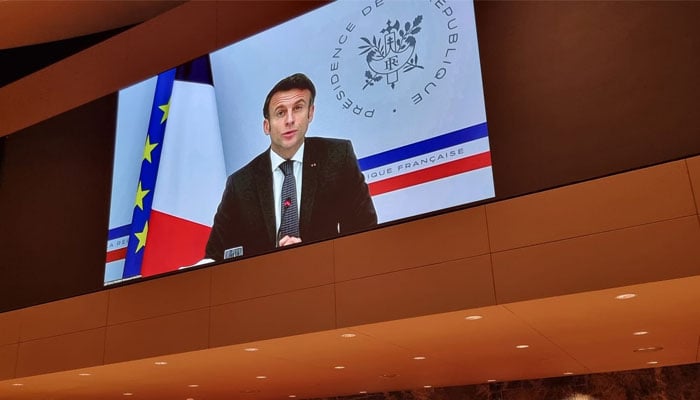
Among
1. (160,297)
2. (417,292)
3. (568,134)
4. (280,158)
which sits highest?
(280,158)

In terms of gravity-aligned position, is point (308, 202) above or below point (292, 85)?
below

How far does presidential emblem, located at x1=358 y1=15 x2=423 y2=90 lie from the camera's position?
6.83 meters

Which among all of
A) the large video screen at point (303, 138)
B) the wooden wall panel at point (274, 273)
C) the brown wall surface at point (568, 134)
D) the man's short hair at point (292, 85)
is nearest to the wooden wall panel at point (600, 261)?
the brown wall surface at point (568, 134)

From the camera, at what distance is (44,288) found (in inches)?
366

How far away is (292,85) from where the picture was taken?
299 inches

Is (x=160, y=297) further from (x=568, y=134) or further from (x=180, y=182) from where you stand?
(x=568, y=134)

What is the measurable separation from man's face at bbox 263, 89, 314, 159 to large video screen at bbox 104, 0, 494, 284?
0.01 metres

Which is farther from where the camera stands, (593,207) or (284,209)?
(284,209)

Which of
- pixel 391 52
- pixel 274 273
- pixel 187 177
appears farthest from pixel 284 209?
pixel 391 52

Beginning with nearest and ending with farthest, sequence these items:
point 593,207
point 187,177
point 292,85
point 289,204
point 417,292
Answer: point 593,207 < point 417,292 < point 289,204 < point 292,85 < point 187,177

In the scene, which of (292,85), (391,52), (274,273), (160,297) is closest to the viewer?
(274,273)

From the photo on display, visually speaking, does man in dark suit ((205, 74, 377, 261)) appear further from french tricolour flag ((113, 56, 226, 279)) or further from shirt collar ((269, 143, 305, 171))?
french tricolour flag ((113, 56, 226, 279))

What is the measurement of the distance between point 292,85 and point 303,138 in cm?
67

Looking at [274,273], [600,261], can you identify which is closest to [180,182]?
[274,273]
